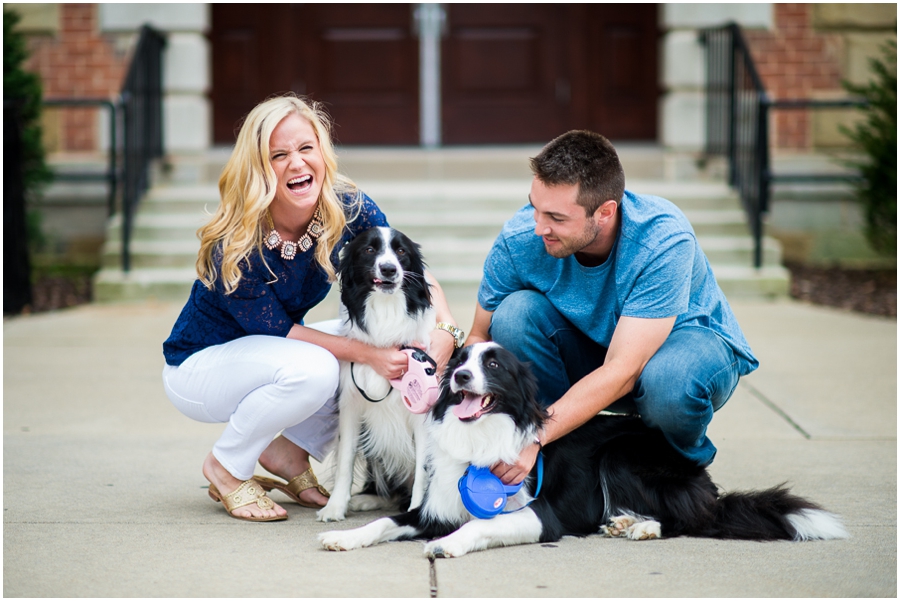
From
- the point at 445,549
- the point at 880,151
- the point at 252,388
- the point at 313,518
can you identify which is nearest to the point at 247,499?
the point at 313,518

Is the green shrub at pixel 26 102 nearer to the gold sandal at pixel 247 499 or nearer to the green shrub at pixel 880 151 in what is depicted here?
the gold sandal at pixel 247 499

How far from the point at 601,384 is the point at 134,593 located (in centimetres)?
156

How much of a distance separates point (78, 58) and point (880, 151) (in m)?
7.31

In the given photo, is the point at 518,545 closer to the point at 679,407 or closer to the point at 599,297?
the point at 679,407

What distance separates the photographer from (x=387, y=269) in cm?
333

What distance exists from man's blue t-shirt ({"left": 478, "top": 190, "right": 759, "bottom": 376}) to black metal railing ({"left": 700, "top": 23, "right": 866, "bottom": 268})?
4710mm

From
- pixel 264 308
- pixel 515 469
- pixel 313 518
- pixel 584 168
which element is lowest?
pixel 313 518

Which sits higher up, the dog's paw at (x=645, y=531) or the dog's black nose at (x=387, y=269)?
the dog's black nose at (x=387, y=269)

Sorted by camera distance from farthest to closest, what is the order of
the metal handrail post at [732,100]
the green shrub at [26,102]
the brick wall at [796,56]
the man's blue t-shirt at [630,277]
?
1. the brick wall at [796,56]
2. the metal handrail post at [732,100]
3. the green shrub at [26,102]
4. the man's blue t-shirt at [630,277]

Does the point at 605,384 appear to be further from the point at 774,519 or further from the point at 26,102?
the point at 26,102

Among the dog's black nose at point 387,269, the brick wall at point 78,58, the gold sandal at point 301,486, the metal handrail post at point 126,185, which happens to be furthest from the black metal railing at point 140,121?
the dog's black nose at point 387,269

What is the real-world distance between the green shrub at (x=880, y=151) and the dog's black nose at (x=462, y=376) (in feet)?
21.0

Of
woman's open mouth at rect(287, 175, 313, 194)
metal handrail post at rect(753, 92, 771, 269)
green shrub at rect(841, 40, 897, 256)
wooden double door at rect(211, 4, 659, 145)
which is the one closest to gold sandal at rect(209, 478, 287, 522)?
woman's open mouth at rect(287, 175, 313, 194)

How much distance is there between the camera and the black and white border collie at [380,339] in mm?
3377
